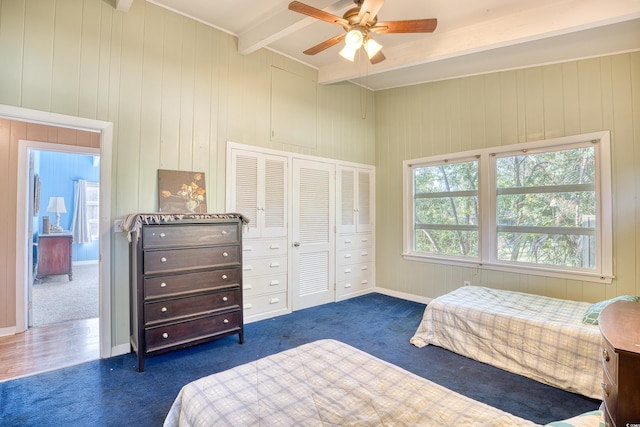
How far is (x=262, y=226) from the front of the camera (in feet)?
13.1

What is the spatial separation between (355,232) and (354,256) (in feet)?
1.29

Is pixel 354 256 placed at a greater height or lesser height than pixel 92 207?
lesser

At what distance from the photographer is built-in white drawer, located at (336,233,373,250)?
16.1 feet

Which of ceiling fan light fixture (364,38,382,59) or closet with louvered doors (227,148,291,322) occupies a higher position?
ceiling fan light fixture (364,38,382,59)

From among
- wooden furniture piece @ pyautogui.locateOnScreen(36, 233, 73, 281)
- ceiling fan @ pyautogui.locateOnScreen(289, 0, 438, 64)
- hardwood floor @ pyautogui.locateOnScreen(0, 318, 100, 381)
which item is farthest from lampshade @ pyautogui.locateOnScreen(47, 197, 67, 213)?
ceiling fan @ pyautogui.locateOnScreen(289, 0, 438, 64)

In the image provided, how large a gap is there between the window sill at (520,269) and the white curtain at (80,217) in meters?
8.05

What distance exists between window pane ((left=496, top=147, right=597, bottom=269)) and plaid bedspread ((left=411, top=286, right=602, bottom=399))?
24.8 inches

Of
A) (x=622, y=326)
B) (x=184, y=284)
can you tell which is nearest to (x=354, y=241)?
(x=184, y=284)

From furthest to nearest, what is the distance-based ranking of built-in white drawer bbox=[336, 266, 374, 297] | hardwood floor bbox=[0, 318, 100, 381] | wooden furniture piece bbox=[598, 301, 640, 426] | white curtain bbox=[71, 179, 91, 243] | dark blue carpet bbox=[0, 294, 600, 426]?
white curtain bbox=[71, 179, 91, 243], built-in white drawer bbox=[336, 266, 374, 297], hardwood floor bbox=[0, 318, 100, 381], dark blue carpet bbox=[0, 294, 600, 426], wooden furniture piece bbox=[598, 301, 640, 426]

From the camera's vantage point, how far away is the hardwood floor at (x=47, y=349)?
2.72 metres

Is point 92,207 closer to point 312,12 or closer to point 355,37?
point 312,12

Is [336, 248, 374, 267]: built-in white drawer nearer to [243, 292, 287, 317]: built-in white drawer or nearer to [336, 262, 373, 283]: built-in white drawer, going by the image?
[336, 262, 373, 283]: built-in white drawer

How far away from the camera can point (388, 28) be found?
99.9 inches

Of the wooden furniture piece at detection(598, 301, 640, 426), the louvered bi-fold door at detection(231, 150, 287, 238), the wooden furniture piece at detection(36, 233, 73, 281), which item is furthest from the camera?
the wooden furniture piece at detection(36, 233, 73, 281)
